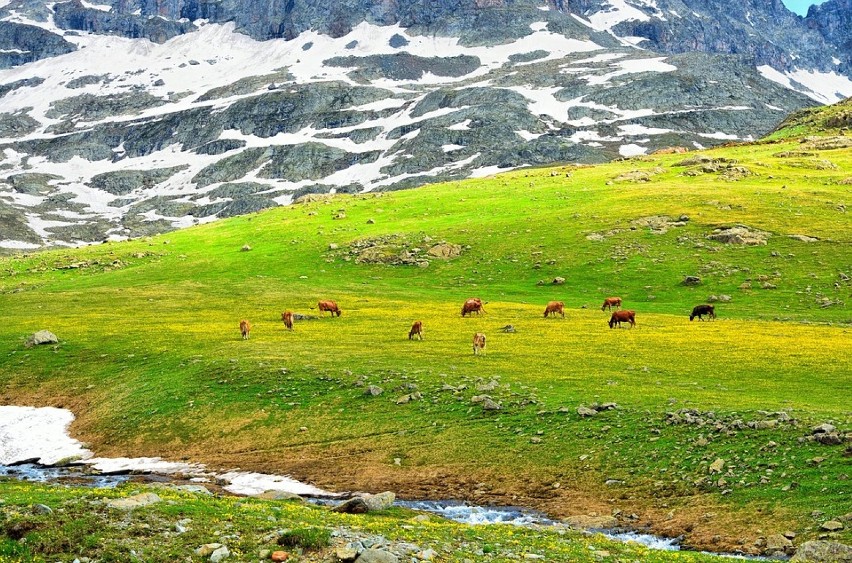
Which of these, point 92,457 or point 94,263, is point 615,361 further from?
point 94,263

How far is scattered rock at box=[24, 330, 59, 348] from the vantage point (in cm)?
5362

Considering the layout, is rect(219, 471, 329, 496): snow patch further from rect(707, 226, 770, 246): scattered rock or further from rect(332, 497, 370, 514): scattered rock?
rect(707, 226, 770, 246): scattered rock

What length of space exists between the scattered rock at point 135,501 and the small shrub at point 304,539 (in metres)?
5.08

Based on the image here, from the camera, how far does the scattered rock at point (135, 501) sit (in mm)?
Result: 19767

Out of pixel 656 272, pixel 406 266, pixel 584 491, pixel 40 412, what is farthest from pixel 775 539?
pixel 406 266

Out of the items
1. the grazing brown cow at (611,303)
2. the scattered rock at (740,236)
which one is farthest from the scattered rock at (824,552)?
the scattered rock at (740,236)

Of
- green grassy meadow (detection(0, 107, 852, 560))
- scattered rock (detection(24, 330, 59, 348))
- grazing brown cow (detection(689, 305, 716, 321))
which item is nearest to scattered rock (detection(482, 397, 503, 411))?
green grassy meadow (detection(0, 107, 852, 560))

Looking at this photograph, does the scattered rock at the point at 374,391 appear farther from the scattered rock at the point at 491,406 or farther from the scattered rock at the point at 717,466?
Answer: the scattered rock at the point at 717,466

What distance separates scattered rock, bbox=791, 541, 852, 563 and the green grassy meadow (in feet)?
9.46

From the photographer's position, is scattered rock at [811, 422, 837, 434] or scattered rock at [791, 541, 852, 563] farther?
scattered rock at [811, 422, 837, 434]

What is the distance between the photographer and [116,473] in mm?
33375

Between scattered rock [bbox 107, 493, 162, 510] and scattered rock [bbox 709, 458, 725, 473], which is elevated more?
scattered rock [bbox 107, 493, 162, 510]

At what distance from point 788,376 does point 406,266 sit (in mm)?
56627

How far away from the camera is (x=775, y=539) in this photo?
2202 centimetres
